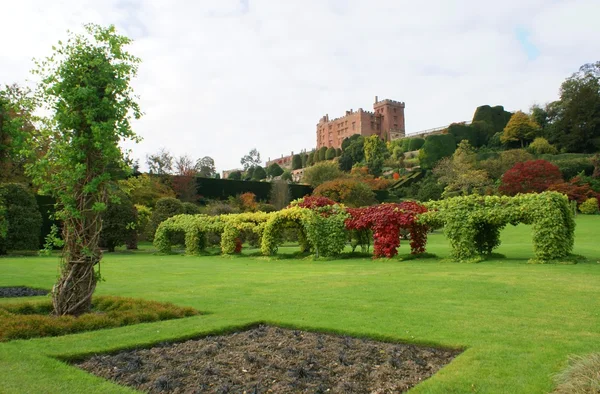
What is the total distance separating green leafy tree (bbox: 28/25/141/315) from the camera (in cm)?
632

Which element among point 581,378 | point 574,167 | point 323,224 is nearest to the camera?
point 581,378

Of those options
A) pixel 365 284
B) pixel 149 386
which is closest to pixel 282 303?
pixel 365 284

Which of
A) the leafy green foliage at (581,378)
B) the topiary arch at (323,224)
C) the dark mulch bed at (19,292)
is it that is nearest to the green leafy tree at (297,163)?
the topiary arch at (323,224)

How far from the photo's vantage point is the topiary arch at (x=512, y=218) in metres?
13.0

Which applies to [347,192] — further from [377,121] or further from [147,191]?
[377,121]

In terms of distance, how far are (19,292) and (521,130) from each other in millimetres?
57367

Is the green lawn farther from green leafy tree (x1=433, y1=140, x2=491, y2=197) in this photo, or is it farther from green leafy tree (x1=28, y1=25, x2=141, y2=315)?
green leafy tree (x1=433, y1=140, x2=491, y2=197)

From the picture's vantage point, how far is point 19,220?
20125 millimetres

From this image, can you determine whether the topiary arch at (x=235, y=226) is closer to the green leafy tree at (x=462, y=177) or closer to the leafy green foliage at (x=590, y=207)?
the green leafy tree at (x=462, y=177)

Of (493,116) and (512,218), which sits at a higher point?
(493,116)

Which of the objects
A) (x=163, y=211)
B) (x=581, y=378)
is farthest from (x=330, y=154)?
(x=581, y=378)

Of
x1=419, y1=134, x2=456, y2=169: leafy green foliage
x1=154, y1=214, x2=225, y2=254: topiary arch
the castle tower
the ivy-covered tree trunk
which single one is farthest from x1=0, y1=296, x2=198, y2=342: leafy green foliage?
the castle tower

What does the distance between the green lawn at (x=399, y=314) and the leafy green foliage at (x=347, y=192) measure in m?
24.9

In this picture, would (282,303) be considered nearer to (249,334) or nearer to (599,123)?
(249,334)
